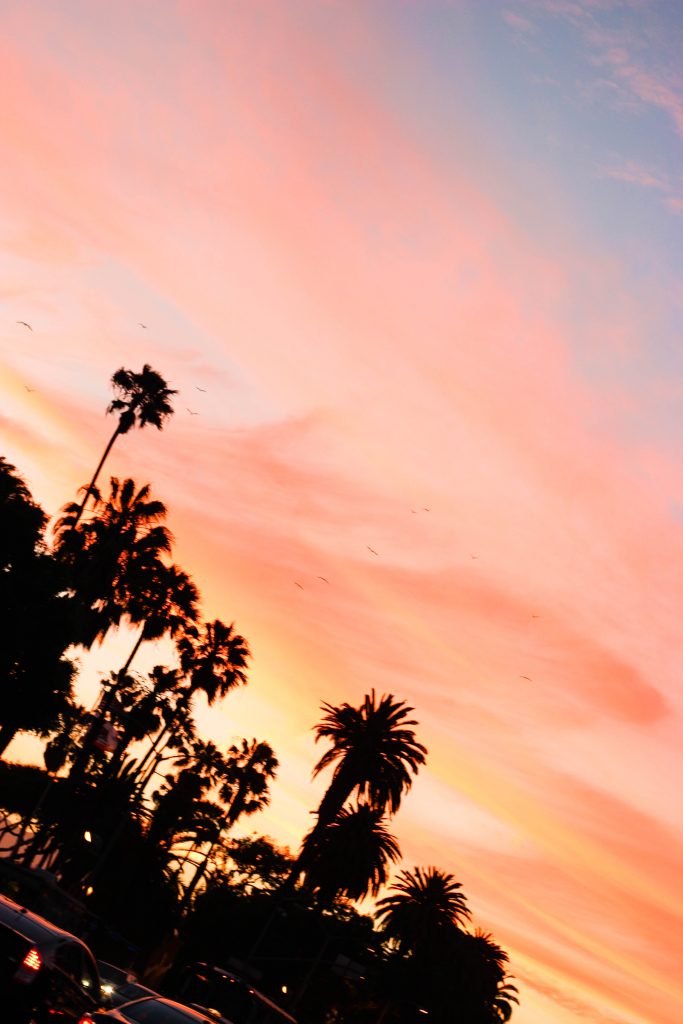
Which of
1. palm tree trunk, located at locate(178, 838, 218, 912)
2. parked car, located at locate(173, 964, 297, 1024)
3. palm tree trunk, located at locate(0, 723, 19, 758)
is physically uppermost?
palm tree trunk, located at locate(0, 723, 19, 758)

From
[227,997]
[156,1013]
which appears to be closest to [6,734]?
[227,997]

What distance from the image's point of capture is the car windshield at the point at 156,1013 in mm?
14672

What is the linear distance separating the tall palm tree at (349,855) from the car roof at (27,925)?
179 feet

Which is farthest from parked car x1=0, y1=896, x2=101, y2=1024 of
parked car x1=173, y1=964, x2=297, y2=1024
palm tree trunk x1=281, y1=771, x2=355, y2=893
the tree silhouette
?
palm tree trunk x1=281, y1=771, x2=355, y2=893

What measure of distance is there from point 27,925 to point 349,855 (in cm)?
5798

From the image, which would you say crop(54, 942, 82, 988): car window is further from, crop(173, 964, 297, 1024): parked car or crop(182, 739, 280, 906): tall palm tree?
crop(182, 739, 280, 906): tall palm tree

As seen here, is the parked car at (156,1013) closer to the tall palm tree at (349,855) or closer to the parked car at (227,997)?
the parked car at (227,997)

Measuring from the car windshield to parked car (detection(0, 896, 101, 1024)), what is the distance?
0.58 meters

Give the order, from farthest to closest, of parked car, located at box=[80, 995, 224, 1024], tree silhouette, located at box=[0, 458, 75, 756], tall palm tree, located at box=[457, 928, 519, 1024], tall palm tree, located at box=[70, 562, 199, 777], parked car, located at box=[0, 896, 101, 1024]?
tall palm tree, located at box=[457, 928, 519, 1024] → tall palm tree, located at box=[70, 562, 199, 777] → tree silhouette, located at box=[0, 458, 75, 756] → parked car, located at box=[80, 995, 224, 1024] → parked car, located at box=[0, 896, 101, 1024]

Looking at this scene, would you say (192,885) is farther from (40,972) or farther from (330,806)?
(40,972)

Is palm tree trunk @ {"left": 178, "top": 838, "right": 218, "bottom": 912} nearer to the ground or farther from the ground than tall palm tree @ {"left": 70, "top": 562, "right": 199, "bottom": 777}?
nearer to the ground

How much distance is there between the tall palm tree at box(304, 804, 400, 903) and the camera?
68625 mm

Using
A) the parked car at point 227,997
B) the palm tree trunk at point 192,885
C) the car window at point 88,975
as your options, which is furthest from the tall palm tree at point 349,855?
the car window at point 88,975

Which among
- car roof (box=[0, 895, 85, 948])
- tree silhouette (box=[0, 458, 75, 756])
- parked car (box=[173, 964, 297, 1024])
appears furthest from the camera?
tree silhouette (box=[0, 458, 75, 756])
